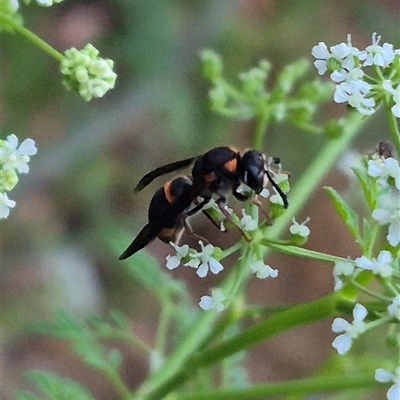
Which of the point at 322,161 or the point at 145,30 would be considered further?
the point at 145,30

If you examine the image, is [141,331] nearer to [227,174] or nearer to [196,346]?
[196,346]

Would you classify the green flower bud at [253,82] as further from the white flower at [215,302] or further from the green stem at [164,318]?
the white flower at [215,302]

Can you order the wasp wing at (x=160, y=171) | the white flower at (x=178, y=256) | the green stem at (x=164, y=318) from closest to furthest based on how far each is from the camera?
1. the white flower at (x=178, y=256)
2. the wasp wing at (x=160, y=171)
3. the green stem at (x=164, y=318)

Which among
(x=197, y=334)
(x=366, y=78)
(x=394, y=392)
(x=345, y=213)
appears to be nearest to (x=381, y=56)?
(x=366, y=78)

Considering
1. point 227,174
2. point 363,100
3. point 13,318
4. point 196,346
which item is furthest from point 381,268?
point 13,318

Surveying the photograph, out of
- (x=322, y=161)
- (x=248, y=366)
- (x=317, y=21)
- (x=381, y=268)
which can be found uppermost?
(x=317, y=21)

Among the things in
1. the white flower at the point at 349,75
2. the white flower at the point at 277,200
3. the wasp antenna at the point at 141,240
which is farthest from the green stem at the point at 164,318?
the white flower at the point at 349,75
